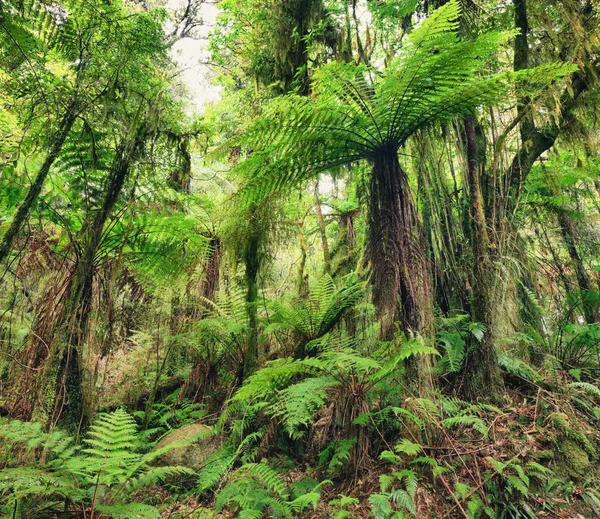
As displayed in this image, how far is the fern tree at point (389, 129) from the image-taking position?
2248 mm

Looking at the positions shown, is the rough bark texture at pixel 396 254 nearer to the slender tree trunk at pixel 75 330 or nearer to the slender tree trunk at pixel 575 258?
the slender tree trunk at pixel 75 330

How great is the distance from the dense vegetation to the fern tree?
0.06ft

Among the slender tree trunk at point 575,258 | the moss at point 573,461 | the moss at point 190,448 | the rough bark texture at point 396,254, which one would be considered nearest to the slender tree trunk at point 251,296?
the moss at point 190,448

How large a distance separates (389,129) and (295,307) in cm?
188

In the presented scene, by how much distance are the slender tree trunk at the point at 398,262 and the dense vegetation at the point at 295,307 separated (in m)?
0.02

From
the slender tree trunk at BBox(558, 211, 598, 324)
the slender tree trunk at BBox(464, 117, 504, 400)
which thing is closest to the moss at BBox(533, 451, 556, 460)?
the slender tree trunk at BBox(464, 117, 504, 400)

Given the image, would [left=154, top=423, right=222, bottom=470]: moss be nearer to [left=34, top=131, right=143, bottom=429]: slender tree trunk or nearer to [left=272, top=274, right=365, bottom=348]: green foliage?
[left=34, top=131, right=143, bottom=429]: slender tree trunk

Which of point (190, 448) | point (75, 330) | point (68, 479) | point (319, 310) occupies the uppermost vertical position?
point (319, 310)

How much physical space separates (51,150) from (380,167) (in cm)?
234

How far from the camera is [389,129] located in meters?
2.59

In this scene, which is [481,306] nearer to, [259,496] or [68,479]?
[259,496]

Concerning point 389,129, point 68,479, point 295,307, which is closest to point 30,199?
point 68,479

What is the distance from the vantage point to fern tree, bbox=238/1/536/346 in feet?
7.38

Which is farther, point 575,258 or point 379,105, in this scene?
point 575,258
